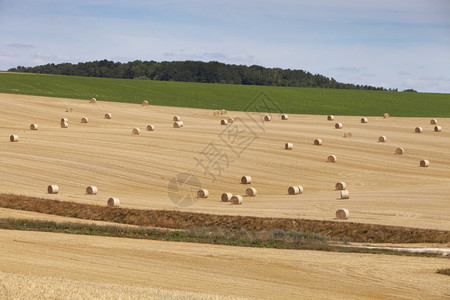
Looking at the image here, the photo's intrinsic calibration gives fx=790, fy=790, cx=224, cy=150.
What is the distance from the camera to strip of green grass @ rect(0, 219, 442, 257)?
28.8 meters

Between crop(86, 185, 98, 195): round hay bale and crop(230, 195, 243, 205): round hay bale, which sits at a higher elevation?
crop(86, 185, 98, 195): round hay bale

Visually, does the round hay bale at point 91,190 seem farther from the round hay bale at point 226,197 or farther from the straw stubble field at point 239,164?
the round hay bale at point 226,197

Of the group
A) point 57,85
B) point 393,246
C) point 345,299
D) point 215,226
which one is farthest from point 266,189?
point 57,85

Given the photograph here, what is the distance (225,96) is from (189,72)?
103ft

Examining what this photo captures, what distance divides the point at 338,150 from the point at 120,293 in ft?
133

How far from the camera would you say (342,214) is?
3375cm

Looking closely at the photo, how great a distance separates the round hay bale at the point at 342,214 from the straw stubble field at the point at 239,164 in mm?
279

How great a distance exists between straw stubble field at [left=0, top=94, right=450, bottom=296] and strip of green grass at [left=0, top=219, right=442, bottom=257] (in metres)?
1.64

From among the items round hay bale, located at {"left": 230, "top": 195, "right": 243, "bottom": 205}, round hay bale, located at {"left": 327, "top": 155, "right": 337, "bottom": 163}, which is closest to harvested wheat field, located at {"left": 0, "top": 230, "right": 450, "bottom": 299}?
round hay bale, located at {"left": 230, "top": 195, "right": 243, "bottom": 205}

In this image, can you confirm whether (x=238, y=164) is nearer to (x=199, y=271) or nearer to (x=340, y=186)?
(x=340, y=186)

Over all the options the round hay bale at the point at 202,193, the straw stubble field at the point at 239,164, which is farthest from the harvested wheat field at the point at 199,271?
the round hay bale at the point at 202,193

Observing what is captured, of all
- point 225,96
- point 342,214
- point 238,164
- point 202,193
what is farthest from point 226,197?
point 225,96

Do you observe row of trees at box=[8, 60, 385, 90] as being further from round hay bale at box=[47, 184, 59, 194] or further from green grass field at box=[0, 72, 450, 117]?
round hay bale at box=[47, 184, 59, 194]

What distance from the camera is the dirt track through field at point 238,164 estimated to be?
37.8m
